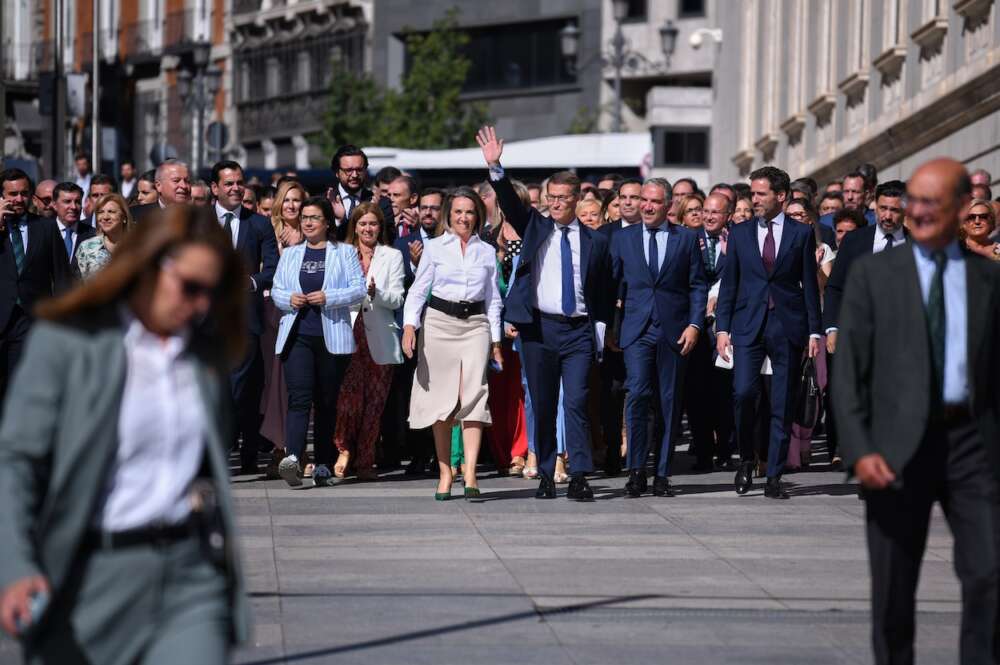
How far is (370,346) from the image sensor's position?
601 inches

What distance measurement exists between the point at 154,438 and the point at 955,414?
2.99m

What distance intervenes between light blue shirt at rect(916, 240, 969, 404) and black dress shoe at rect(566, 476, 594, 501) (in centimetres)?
668

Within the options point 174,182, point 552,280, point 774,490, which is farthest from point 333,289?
point 774,490

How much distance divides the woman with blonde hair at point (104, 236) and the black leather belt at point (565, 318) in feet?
9.49

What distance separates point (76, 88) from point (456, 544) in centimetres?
2396

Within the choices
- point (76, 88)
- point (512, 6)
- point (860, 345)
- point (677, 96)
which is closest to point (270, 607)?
point (860, 345)

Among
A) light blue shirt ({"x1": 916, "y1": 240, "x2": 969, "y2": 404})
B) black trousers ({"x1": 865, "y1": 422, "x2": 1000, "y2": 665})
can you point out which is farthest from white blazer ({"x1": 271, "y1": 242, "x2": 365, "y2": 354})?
black trousers ({"x1": 865, "y1": 422, "x2": 1000, "y2": 665})

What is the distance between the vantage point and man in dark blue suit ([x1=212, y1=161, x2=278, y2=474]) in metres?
15.0

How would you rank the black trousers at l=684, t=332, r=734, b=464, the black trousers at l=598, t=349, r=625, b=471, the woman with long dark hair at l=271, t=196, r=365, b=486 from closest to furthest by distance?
the woman with long dark hair at l=271, t=196, r=365, b=486, the black trousers at l=598, t=349, r=625, b=471, the black trousers at l=684, t=332, r=734, b=464

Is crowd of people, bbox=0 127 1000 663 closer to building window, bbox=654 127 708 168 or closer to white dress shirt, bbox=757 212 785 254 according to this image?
white dress shirt, bbox=757 212 785 254

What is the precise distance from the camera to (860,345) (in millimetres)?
7035

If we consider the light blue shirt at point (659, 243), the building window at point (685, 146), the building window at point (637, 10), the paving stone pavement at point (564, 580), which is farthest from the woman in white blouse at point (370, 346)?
the building window at point (637, 10)

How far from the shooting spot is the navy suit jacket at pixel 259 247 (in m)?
15.1

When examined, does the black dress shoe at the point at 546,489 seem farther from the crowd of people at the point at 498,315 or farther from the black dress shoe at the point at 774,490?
the black dress shoe at the point at 774,490
